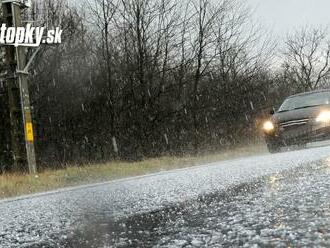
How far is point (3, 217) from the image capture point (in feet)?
18.7

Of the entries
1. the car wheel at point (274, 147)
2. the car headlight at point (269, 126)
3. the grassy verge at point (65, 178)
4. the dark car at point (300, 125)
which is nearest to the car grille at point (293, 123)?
the dark car at point (300, 125)

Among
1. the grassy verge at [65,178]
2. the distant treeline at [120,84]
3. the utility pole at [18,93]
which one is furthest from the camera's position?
the distant treeline at [120,84]

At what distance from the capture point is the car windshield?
13.1m

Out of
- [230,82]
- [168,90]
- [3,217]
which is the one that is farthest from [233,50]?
[3,217]

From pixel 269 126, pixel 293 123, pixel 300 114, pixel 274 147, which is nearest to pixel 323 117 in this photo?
pixel 300 114

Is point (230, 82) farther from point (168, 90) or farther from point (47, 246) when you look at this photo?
point (47, 246)

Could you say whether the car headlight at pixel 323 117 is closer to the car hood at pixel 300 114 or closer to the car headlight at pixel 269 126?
the car hood at pixel 300 114

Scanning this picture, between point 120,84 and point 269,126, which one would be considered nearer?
point 269,126

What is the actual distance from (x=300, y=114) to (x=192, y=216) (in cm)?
890

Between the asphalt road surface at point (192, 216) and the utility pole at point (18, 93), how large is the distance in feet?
23.2

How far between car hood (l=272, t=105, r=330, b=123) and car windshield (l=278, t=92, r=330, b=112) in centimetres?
31

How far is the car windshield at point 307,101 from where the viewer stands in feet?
43.1

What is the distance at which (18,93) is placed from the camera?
15.2 m

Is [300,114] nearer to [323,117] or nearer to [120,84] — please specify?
[323,117]
